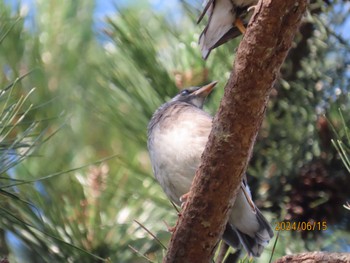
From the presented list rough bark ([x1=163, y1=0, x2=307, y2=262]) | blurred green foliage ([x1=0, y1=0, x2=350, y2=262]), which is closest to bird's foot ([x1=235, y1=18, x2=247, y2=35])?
blurred green foliage ([x1=0, y1=0, x2=350, y2=262])

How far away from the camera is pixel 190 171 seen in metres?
2.37

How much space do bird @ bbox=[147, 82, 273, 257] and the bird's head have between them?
0.16 m

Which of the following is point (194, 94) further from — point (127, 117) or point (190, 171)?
point (190, 171)

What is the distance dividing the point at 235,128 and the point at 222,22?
3.15ft

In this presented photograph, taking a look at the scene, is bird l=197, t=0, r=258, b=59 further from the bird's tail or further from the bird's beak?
the bird's tail

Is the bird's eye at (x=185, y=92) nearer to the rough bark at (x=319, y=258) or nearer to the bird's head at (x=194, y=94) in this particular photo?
the bird's head at (x=194, y=94)

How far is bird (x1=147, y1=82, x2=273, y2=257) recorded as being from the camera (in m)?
2.36

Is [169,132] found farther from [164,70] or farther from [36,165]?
[36,165]

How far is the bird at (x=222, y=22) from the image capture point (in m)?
2.48

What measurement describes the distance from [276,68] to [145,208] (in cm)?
115

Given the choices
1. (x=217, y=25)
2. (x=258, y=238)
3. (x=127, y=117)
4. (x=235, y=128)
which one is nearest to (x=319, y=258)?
(x=235, y=128)

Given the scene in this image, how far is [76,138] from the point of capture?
118 inches

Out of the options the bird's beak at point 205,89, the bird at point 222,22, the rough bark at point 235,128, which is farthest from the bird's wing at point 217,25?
the rough bark at point 235,128

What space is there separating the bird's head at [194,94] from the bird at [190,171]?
155 millimetres
